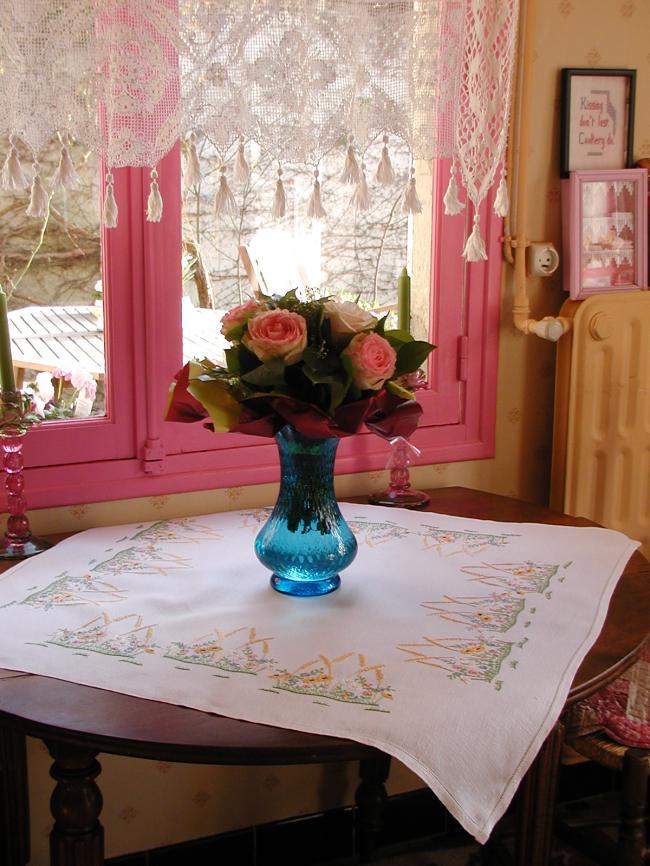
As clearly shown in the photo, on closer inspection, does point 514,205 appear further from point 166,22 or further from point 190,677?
point 190,677

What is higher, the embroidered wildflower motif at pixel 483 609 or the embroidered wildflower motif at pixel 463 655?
the embroidered wildflower motif at pixel 483 609

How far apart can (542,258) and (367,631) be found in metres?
1.05

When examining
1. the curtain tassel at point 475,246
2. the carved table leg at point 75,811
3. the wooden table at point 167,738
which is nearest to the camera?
the wooden table at point 167,738

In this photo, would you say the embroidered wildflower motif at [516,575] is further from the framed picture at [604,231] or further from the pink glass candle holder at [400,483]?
the framed picture at [604,231]

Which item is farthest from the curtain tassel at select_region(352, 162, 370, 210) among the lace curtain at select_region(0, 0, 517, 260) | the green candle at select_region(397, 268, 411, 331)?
the green candle at select_region(397, 268, 411, 331)

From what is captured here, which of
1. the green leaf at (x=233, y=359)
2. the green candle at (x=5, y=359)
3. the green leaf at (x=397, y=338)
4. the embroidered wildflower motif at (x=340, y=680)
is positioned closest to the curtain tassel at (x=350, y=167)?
the green leaf at (x=397, y=338)

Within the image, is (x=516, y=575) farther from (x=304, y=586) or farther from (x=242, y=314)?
(x=242, y=314)

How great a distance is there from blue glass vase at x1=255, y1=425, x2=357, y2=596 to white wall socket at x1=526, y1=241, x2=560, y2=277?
85 centimetres

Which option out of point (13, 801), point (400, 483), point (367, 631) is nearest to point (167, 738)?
point (367, 631)

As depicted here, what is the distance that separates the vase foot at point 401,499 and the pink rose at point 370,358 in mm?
636

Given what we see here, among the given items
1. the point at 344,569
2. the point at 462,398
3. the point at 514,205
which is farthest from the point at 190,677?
the point at 514,205

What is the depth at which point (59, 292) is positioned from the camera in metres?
1.87

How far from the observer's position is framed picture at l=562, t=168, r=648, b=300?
2.16 metres

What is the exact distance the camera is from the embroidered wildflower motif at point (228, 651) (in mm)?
1347
